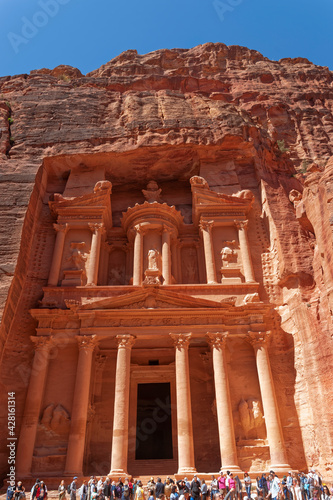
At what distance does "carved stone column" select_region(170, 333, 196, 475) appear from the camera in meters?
13.6

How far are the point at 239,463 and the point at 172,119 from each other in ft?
58.6

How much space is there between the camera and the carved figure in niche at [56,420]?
14.8m

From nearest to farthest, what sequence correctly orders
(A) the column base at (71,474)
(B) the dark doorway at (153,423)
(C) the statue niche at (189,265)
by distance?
1. (A) the column base at (71,474)
2. (B) the dark doorway at (153,423)
3. (C) the statue niche at (189,265)

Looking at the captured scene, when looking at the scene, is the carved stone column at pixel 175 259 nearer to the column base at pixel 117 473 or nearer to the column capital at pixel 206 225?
the column capital at pixel 206 225

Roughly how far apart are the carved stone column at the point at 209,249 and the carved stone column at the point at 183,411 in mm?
3579

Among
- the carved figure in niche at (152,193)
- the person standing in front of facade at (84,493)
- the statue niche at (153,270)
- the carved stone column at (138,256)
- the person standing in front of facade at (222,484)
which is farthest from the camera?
the carved figure in niche at (152,193)

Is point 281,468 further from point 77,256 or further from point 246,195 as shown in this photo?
point 246,195

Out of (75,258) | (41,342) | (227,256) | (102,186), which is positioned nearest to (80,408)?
(41,342)

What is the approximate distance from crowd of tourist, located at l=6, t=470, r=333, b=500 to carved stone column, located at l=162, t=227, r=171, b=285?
861 centimetres

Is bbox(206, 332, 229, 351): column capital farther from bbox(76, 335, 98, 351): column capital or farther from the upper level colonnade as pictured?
bbox(76, 335, 98, 351): column capital

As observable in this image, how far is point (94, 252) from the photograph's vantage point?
19359mm

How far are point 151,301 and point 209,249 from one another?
437 cm

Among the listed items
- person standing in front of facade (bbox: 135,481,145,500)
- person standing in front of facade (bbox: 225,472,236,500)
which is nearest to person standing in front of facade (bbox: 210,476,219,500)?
person standing in front of facade (bbox: 225,472,236,500)

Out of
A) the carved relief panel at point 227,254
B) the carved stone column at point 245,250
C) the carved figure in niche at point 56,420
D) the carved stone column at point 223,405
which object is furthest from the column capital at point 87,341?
the carved stone column at point 245,250
